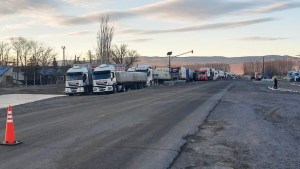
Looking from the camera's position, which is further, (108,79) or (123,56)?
(123,56)

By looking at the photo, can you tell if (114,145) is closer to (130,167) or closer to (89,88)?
(130,167)

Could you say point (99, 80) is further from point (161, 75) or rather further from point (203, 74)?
point (203, 74)

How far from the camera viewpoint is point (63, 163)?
8.29 m

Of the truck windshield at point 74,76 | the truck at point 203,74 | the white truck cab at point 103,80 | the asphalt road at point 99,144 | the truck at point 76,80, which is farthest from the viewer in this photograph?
the truck at point 203,74

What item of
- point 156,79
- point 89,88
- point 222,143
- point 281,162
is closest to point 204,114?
point 222,143

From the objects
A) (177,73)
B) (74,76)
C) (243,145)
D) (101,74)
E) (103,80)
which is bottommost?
(243,145)

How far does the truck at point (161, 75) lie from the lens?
78.3 meters

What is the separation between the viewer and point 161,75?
7988 centimetres

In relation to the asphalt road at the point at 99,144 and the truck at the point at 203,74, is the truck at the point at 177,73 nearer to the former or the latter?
the truck at the point at 203,74

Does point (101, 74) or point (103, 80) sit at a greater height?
point (101, 74)

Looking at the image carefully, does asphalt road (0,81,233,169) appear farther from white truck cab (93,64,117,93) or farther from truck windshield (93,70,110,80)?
truck windshield (93,70,110,80)

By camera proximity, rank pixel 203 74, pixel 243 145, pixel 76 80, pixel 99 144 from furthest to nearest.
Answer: pixel 203 74
pixel 76 80
pixel 243 145
pixel 99 144

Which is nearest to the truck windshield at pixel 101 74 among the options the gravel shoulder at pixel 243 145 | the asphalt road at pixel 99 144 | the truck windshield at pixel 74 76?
the truck windshield at pixel 74 76

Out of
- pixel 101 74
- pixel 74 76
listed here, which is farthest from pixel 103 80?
pixel 74 76
